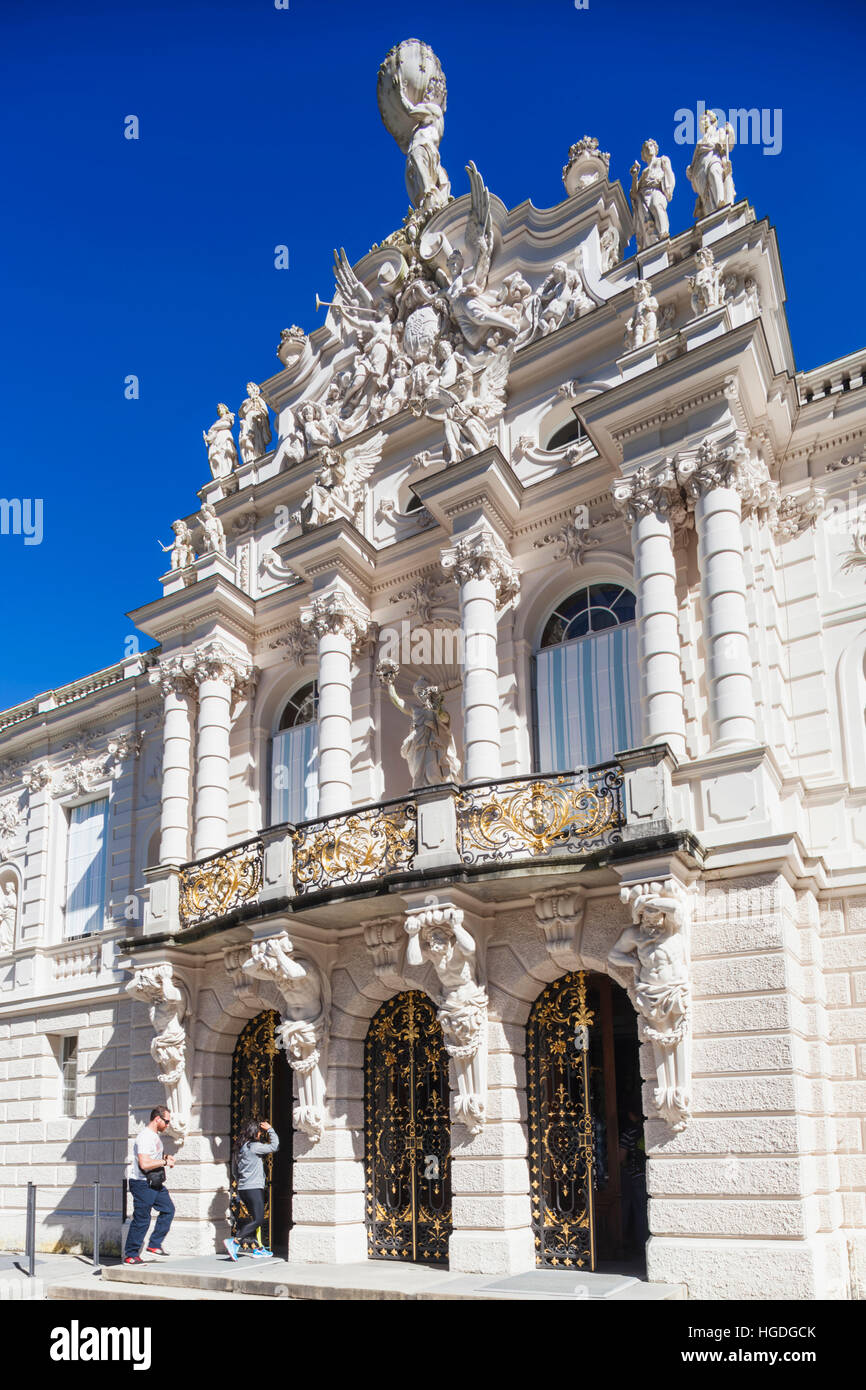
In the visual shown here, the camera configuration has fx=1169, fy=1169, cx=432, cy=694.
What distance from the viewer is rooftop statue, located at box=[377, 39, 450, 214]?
79.4 feet

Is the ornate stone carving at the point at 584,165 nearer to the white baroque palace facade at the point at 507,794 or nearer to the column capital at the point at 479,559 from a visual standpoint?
the white baroque palace facade at the point at 507,794

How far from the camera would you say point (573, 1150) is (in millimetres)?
14727

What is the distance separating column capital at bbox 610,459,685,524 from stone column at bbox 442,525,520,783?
8.34 feet

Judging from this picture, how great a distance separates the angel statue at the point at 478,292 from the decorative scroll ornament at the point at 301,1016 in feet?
37.4

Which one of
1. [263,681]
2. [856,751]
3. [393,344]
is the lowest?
[856,751]

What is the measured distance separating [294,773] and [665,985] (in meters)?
9.65

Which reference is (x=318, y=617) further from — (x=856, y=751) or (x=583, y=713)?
(x=856, y=751)

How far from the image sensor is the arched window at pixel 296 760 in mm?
20844

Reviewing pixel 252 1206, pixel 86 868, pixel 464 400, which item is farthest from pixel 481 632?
pixel 86 868

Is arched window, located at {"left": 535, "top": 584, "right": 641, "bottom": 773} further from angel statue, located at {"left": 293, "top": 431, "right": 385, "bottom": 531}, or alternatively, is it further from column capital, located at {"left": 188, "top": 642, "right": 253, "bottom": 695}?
column capital, located at {"left": 188, "top": 642, "right": 253, "bottom": 695}

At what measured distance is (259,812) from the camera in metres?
21.6

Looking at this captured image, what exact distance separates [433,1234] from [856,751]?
28.0 feet

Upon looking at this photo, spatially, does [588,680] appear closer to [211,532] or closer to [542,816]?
[542,816]
